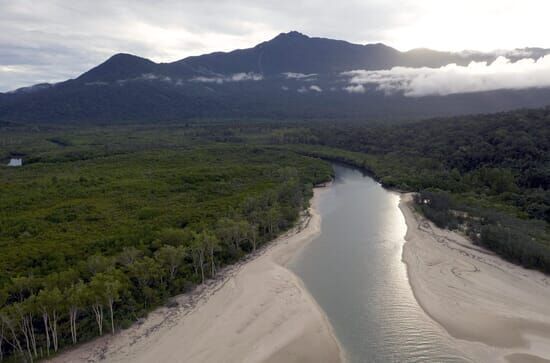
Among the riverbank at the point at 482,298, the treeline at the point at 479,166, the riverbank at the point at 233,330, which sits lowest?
the riverbank at the point at 482,298

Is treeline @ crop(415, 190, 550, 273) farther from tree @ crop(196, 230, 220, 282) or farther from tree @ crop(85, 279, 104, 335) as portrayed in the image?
tree @ crop(85, 279, 104, 335)

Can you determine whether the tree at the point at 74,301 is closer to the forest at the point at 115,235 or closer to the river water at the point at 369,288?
the forest at the point at 115,235

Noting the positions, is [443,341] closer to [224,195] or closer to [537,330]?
[537,330]

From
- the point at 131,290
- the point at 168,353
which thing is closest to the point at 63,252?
the point at 131,290

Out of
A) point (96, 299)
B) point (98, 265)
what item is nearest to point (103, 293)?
point (96, 299)

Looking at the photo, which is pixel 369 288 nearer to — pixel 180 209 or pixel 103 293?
pixel 103 293

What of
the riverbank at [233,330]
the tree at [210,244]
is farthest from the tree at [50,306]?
the tree at [210,244]
